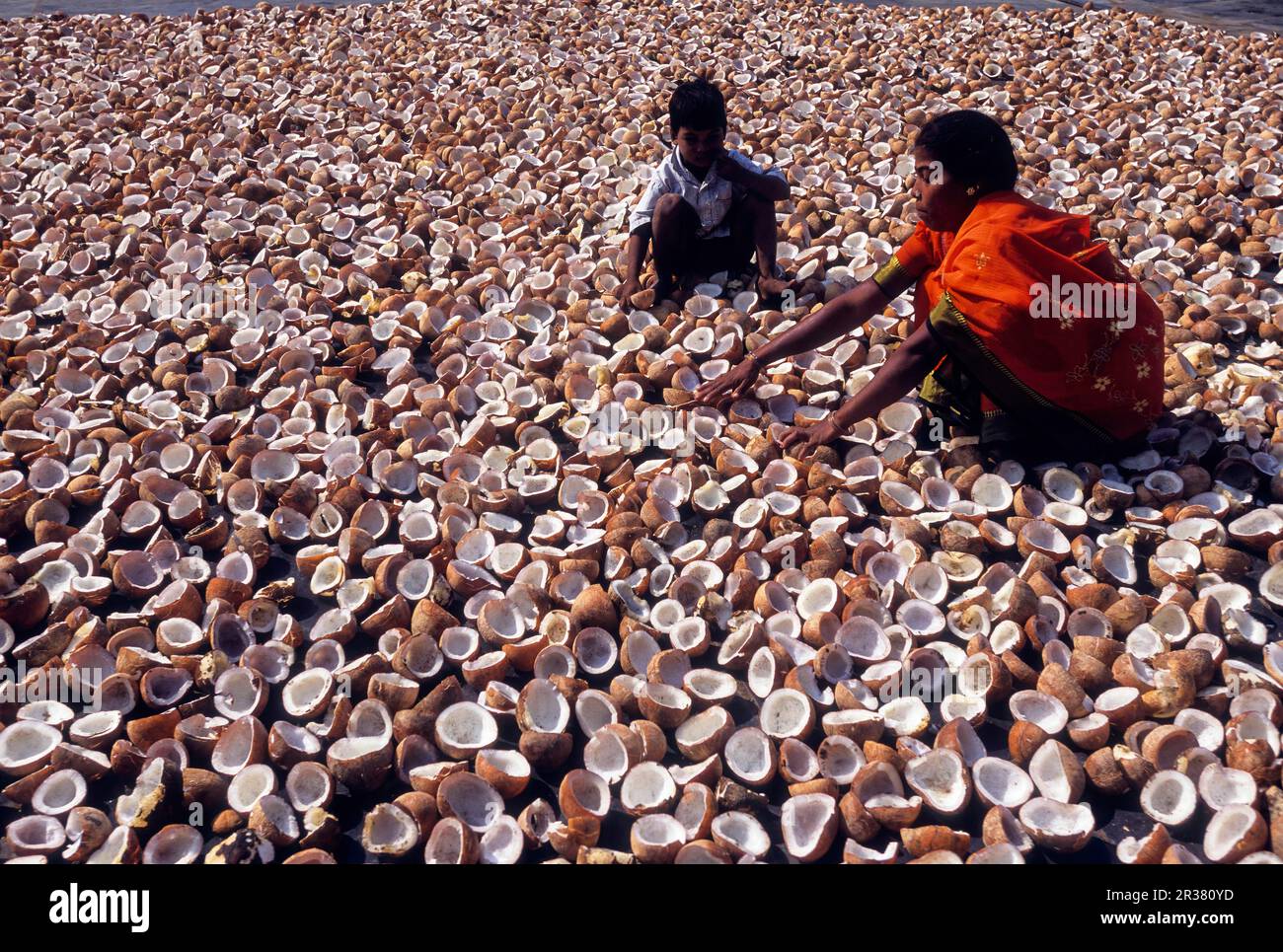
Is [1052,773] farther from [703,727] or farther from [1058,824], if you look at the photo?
[703,727]

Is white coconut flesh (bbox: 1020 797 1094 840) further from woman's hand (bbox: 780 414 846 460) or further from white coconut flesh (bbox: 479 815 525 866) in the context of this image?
woman's hand (bbox: 780 414 846 460)

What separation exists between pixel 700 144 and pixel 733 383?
36.5 inches

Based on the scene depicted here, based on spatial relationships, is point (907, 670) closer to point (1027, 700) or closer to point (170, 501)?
point (1027, 700)

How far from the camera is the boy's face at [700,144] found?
3006mm

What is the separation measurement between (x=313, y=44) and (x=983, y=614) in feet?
19.5

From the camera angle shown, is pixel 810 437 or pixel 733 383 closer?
pixel 810 437

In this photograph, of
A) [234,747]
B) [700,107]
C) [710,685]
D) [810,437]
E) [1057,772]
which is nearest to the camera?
[1057,772]

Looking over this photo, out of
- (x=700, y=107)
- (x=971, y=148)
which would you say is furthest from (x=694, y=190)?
(x=971, y=148)

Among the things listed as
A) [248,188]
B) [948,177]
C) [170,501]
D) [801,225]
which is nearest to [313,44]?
[248,188]

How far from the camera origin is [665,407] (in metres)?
2.72

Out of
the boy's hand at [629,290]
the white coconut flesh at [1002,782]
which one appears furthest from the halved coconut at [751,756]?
the boy's hand at [629,290]

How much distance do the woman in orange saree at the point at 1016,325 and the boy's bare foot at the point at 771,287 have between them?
2.65 feet

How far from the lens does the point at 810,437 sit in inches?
99.3

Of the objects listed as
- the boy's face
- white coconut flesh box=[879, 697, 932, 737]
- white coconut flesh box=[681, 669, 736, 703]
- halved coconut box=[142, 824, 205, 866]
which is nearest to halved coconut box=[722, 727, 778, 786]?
white coconut flesh box=[681, 669, 736, 703]
